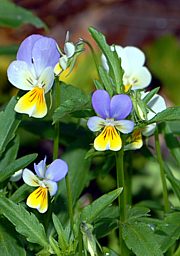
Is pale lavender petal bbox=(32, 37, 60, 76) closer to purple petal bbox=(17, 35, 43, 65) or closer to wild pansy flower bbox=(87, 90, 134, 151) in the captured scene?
purple petal bbox=(17, 35, 43, 65)

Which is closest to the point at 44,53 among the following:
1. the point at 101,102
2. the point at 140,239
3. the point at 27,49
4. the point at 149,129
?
the point at 27,49

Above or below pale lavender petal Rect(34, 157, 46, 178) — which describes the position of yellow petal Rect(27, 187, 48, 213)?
below

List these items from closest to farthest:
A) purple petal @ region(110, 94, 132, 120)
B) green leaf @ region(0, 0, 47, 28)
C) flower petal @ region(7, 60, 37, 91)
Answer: purple petal @ region(110, 94, 132, 120) < flower petal @ region(7, 60, 37, 91) < green leaf @ region(0, 0, 47, 28)

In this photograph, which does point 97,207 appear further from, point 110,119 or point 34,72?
point 34,72

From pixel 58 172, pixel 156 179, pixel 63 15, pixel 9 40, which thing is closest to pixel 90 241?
pixel 58 172

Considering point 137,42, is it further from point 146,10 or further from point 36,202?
point 36,202

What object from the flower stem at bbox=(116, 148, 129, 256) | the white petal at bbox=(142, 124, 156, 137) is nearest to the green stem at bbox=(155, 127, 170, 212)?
the white petal at bbox=(142, 124, 156, 137)

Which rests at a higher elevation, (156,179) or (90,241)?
(90,241)
